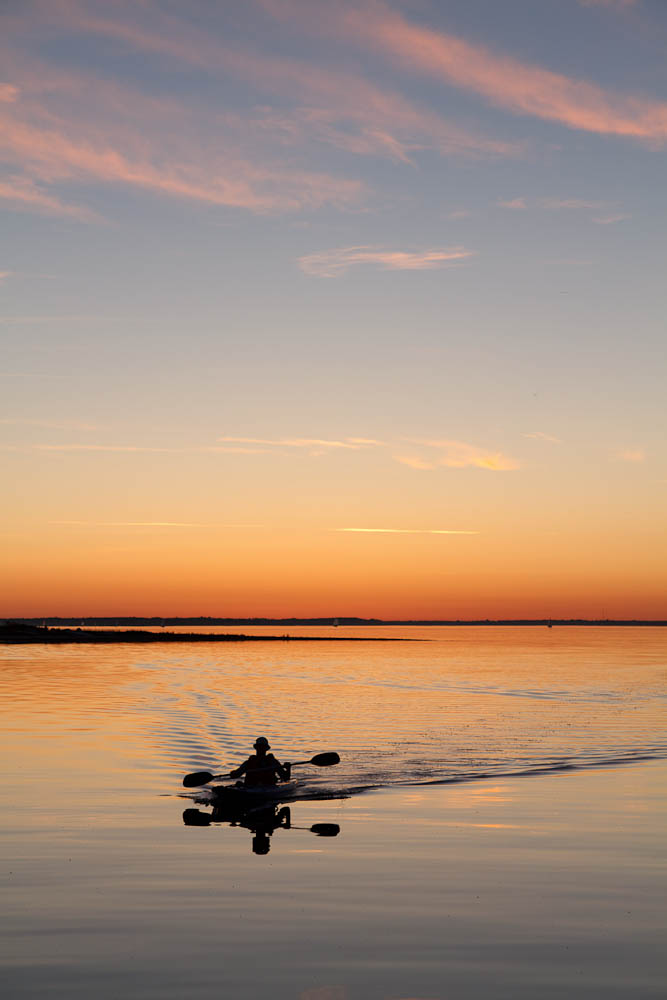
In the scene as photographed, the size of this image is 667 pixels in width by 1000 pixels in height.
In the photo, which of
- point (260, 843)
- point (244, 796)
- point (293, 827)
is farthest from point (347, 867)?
point (244, 796)

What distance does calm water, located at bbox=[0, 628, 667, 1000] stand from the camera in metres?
11.8

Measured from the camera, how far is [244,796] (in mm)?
24641

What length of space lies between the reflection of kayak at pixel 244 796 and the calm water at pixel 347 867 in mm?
565

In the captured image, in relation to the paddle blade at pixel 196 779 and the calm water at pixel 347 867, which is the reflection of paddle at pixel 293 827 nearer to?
the calm water at pixel 347 867

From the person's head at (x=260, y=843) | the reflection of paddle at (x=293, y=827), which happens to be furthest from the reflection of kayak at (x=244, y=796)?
the person's head at (x=260, y=843)

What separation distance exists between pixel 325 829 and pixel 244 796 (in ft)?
11.5

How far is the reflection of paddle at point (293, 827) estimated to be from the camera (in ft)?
70.1

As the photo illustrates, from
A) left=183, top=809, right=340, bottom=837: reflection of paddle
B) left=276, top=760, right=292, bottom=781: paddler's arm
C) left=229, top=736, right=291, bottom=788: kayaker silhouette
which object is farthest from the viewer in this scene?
left=276, top=760, right=292, bottom=781: paddler's arm

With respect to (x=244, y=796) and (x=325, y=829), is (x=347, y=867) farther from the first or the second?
(x=244, y=796)

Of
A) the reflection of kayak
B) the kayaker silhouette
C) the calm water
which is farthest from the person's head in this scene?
the kayaker silhouette

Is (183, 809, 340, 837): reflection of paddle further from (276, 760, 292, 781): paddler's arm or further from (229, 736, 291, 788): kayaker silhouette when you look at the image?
(276, 760, 292, 781): paddler's arm

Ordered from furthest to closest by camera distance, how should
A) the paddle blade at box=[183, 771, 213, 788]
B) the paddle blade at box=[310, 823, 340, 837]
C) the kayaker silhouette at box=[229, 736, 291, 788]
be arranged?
the kayaker silhouette at box=[229, 736, 291, 788] → the paddle blade at box=[183, 771, 213, 788] → the paddle blade at box=[310, 823, 340, 837]

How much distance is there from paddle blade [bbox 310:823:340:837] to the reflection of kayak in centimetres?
267

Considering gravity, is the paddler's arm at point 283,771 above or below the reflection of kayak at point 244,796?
above
